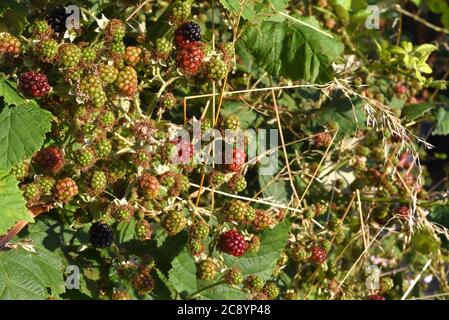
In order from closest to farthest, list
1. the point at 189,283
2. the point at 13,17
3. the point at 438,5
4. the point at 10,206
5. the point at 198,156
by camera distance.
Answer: the point at 10,206 → the point at 13,17 → the point at 198,156 → the point at 189,283 → the point at 438,5

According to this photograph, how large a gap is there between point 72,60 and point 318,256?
995 millimetres

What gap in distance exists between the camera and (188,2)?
1.93m

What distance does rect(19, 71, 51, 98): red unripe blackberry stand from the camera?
168 centimetres

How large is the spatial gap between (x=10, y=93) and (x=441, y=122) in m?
1.55

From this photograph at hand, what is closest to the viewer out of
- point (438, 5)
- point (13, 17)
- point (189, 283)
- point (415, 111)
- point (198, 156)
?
point (13, 17)

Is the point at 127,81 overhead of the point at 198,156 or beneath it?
overhead

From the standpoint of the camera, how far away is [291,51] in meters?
2.09

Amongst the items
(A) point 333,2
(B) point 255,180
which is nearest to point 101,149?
(B) point 255,180

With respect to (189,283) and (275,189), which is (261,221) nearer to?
(189,283)

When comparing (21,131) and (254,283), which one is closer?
(21,131)

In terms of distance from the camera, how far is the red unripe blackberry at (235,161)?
1.89 metres

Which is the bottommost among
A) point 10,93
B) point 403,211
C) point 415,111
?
point 403,211

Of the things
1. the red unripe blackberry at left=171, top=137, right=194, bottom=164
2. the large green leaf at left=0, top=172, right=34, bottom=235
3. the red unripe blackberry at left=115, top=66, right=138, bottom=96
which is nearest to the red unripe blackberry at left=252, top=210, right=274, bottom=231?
the red unripe blackberry at left=171, top=137, right=194, bottom=164

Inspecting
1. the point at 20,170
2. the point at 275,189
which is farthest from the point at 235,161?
the point at 20,170
